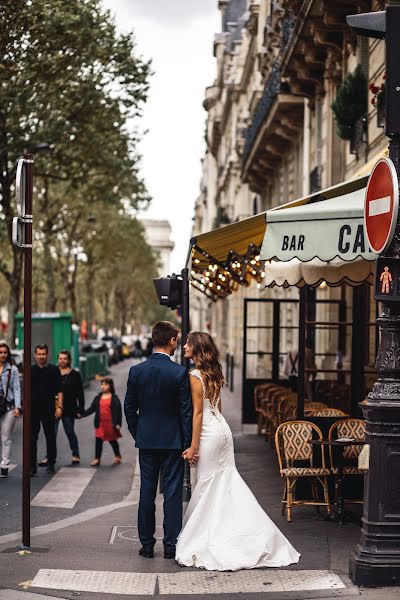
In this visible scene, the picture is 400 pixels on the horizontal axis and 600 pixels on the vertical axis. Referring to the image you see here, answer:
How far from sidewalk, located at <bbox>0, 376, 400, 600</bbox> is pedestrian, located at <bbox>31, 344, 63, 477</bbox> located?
180 inches

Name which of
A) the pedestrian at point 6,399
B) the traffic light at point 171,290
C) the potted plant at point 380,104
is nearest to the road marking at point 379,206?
the traffic light at point 171,290

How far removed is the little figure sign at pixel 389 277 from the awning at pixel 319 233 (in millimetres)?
1534

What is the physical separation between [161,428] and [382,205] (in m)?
Answer: 2.44

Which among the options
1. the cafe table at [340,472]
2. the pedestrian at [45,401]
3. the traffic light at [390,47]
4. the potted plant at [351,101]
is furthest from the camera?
the potted plant at [351,101]

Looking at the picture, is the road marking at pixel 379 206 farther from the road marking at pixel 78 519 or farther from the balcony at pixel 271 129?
the balcony at pixel 271 129

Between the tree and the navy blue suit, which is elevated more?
the tree

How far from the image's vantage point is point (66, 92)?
97.7ft

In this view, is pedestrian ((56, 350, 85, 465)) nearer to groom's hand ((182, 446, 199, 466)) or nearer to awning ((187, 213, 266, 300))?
awning ((187, 213, 266, 300))

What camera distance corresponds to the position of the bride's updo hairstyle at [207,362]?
842 centimetres

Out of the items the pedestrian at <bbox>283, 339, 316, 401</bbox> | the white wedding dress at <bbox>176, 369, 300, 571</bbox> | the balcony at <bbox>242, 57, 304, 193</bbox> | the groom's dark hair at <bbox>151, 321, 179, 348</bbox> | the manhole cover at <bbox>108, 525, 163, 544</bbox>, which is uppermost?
the balcony at <bbox>242, 57, 304, 193</bbox>

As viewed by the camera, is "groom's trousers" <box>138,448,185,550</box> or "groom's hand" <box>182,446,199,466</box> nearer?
"groom's hand" <box>182,446,199,466</box>

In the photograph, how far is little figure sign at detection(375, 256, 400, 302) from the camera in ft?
24.4

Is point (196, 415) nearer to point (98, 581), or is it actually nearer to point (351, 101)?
point (98, 581)

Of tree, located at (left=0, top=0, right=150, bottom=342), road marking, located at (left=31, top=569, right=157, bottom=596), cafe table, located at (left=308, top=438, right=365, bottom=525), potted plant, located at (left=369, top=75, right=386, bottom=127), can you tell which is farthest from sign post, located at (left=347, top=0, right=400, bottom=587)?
tree, located at (left=0, top=0, right=150, bottom=342)
